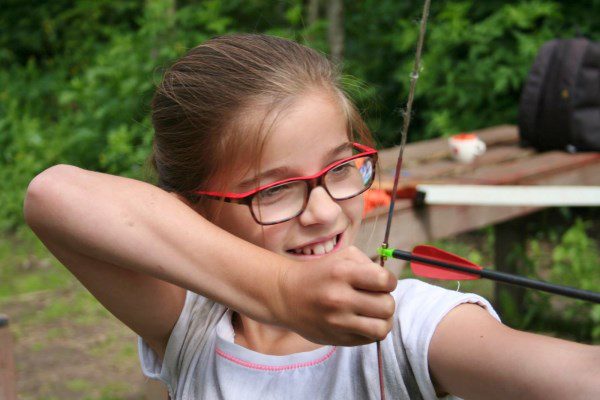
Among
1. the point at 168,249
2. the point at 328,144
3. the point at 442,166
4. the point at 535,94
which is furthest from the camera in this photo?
the point at 535,94

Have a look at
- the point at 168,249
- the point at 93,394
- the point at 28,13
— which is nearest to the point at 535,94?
the point at 93,394

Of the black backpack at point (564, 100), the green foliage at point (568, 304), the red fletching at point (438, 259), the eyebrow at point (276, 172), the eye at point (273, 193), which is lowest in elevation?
the green foliage at point (568, 304)

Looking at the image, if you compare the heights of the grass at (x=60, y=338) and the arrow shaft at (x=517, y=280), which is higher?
the arrow shaft at (x=517, y=280)

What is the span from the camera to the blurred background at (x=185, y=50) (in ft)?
11.3

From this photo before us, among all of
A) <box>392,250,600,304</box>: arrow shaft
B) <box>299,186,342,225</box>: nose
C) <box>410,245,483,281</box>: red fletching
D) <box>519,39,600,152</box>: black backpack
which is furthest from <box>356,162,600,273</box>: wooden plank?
<box>392,250,600,304</box>: arrow shaft

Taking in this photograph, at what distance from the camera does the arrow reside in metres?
0.82

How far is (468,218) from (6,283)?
2.59 metres

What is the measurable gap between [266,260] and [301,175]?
9.6 inches

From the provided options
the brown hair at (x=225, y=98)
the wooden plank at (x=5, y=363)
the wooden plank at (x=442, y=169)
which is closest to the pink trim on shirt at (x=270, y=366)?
→ the brown hair at (x=225, y=98)

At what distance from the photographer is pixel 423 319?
1.13 m

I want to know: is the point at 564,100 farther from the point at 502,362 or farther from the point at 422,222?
the point at 502,362

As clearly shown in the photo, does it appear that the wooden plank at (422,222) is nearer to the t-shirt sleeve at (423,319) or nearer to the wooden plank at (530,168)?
the wooden plank at (530,168)

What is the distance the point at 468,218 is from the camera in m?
2.62

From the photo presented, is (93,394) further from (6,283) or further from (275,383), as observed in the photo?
(275,383)
